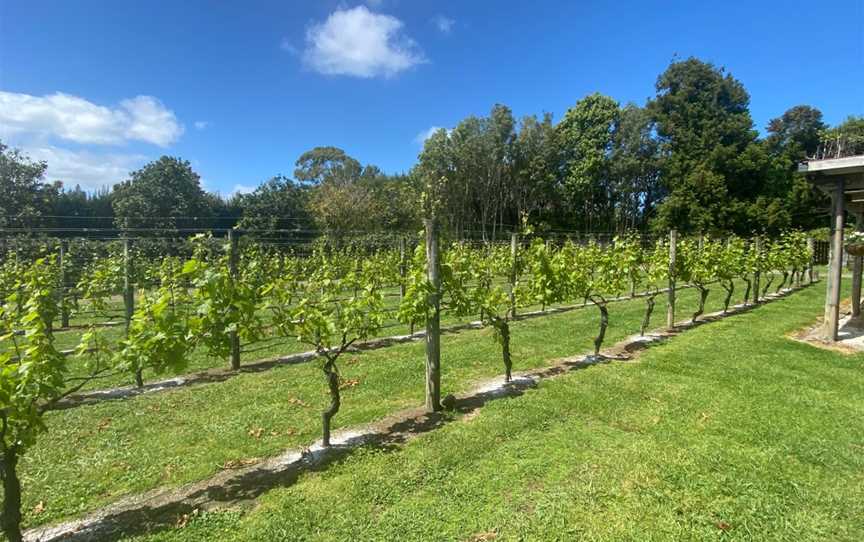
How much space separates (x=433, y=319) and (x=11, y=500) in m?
2.99

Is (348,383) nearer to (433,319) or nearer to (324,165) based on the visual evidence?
(433,319)

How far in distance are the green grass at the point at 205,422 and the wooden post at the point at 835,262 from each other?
158 inches

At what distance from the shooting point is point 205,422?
4148 millimetres

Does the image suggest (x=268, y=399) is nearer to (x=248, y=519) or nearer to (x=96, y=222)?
(x=248, y=519)

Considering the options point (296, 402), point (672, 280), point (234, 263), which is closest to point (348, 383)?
point (296, 402)

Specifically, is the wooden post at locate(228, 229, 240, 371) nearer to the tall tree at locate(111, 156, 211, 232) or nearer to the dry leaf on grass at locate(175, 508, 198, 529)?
the dry leaf on grass at locate(175, 508, 198, 529)

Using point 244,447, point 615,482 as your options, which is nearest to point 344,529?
point 244,447

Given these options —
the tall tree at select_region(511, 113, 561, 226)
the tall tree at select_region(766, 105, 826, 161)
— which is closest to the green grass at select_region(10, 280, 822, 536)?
the tall tree at select_region(511, 113, 561, 226)

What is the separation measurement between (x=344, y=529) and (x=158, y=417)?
2747mm

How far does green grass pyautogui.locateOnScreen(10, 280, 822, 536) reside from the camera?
314 centimetres

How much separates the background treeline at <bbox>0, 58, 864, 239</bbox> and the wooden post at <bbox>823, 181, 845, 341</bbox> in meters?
19.0

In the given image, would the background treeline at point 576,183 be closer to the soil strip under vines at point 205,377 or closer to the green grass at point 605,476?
the soil strip under vines at point 205,377

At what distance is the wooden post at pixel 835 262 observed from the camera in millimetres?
6836

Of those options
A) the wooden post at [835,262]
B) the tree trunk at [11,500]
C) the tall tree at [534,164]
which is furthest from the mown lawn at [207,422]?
the tall tree at [534,164]
